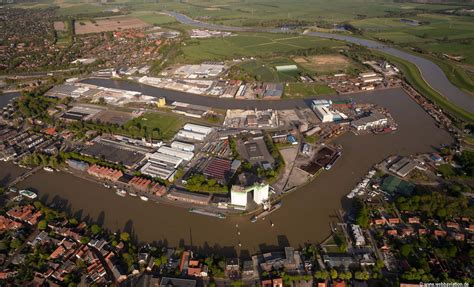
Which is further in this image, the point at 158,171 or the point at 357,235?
the point at 158,171

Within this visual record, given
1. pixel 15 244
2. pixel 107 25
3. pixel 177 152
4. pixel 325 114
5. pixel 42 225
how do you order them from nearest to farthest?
pixel 15 244
pixel 42 225
pixel 177 152
pixel 325 114
pixel 107 25

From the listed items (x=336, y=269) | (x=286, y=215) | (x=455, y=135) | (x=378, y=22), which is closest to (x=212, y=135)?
(x=286, y=215)

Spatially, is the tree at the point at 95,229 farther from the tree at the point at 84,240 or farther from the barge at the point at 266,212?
the barge at the point at 266,212

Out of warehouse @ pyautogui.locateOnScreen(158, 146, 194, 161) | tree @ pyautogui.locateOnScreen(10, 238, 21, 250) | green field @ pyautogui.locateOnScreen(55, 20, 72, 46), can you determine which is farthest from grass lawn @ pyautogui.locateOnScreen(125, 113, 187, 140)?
green field @ pyautogui.locateOnScreen(55, 20, 72, 46)

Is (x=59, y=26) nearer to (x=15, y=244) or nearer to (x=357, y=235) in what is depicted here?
(x=15, y=244)

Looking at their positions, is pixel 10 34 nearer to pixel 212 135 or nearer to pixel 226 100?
pixel 226 100

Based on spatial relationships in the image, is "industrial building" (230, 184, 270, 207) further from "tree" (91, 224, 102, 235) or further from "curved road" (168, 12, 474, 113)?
"curved road" (168, 12, 474, 113)

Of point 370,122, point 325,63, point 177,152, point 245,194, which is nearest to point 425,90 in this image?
point 370,122
